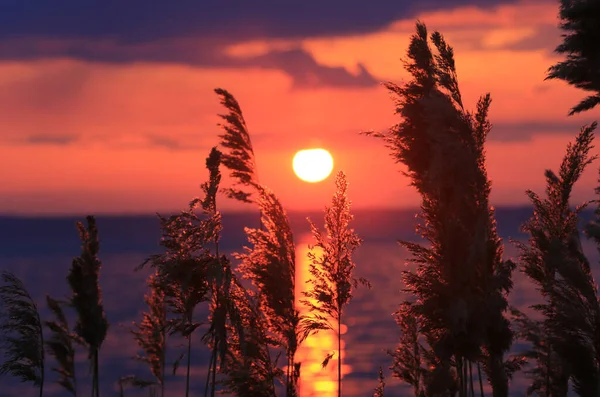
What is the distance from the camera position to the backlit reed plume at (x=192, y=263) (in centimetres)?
1248

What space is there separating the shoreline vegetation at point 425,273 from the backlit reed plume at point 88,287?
2 centimetres

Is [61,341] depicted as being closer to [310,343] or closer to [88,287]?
[88,287]

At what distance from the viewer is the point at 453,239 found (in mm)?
11250

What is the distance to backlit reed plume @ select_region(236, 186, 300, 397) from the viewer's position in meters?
12.3

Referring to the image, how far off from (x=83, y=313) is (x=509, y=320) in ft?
17.6

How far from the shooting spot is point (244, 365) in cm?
1195

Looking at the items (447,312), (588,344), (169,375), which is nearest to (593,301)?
(588,344)

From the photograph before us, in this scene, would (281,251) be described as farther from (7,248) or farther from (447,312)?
(7,248)

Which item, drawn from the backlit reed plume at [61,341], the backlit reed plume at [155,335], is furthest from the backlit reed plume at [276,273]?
the backlit reed plume at [155,335]

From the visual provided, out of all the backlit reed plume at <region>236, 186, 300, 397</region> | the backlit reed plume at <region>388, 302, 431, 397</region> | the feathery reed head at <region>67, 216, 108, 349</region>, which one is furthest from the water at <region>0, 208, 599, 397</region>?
the backlit reed plume at <region>236, 186, 300, 397</region>

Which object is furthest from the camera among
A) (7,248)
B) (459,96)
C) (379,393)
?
(7,248)

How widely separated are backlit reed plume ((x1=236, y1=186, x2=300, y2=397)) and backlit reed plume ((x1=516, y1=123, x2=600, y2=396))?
3.06 m

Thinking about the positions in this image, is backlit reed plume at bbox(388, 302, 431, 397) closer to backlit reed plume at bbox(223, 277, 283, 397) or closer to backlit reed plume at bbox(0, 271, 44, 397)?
backlit reed plume at bbox(223, 277, 283, 397)

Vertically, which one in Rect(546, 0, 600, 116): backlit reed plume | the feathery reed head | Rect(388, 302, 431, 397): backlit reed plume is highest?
Rect(546, 0, 600, 116): backlit reed plume
